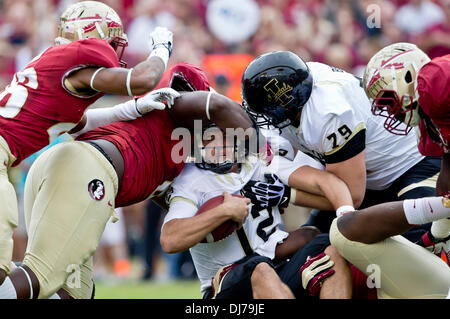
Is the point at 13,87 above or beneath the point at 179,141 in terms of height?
above

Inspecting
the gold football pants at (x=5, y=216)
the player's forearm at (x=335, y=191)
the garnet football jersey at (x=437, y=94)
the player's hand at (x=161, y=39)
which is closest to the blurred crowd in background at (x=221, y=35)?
the player's hand at (x=161, y=39)

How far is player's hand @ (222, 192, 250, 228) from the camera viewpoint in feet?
12.8

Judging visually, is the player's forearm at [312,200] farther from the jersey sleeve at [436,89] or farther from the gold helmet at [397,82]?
the jersey sleeve at [436,89]

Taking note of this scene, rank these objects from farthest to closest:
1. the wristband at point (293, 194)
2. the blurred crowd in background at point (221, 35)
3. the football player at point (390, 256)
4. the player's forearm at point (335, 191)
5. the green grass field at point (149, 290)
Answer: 1. the blurred crowd in background at point (221, 35)
2. the green grass field at point (149, 290)
3. the wristband at point (293, 194)
4. the player's forearm at point (335, 191)
5. the football player at point (390, 256)

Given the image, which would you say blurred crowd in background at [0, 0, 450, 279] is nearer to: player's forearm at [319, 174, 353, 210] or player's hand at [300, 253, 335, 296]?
player's forearm at [319, 174, 353, 210]

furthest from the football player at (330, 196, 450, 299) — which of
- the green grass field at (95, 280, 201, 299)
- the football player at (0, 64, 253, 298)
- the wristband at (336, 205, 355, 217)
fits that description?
the green grass field at (95, 280, 201, 299)

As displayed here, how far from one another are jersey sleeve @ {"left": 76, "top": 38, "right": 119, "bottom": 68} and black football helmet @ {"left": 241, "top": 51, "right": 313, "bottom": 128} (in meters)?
0.74

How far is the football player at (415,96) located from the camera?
3.33 m

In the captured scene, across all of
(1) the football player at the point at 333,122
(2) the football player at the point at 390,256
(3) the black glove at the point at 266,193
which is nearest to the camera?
(2) the football player at the point at 390,256

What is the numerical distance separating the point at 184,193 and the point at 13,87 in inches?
42.4
